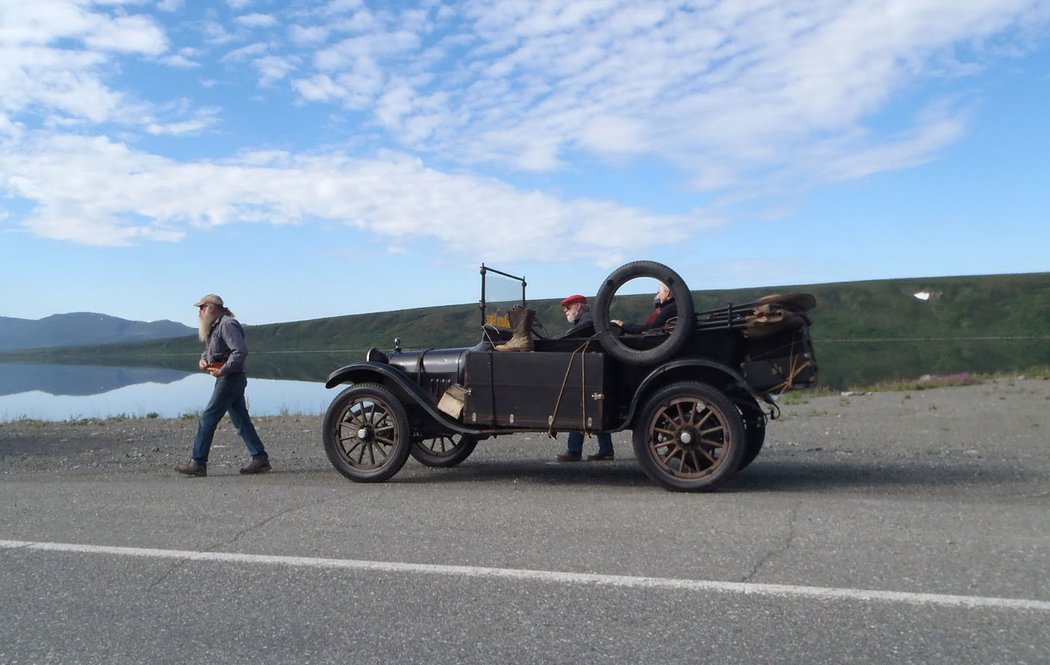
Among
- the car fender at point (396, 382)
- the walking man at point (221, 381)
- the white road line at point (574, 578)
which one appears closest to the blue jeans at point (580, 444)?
the car fender at point (396, 382)

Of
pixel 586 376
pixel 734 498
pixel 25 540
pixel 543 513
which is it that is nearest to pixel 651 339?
pixel 586 376

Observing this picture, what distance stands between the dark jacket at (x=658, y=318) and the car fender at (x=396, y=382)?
5.46 feet

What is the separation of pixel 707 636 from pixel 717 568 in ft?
3.30

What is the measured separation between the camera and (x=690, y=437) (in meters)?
7.38

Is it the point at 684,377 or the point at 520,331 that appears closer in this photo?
the point at 684,377

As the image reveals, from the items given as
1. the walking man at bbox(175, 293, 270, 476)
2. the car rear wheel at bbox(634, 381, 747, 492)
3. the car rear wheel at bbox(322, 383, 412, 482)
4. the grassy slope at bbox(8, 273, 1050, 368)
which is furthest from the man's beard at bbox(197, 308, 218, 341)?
the grassy slope at bbox(8, 273, 1050, 368)

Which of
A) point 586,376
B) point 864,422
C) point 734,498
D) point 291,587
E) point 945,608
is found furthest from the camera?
point 864,422

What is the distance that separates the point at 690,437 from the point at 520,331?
5.91 ft

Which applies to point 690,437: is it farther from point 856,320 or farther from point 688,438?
point 856,320

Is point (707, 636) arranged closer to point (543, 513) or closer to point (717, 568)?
point (717, 568)

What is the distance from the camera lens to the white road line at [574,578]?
167 inches

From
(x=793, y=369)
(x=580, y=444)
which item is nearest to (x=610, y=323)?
(x=793, y=369)

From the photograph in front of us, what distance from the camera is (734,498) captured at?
275 inches

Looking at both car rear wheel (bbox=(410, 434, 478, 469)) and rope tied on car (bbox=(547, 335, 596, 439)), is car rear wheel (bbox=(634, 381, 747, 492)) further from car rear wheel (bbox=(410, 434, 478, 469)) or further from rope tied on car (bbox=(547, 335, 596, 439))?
car rear wheel (bbox=(410, 434, 478, 469))
